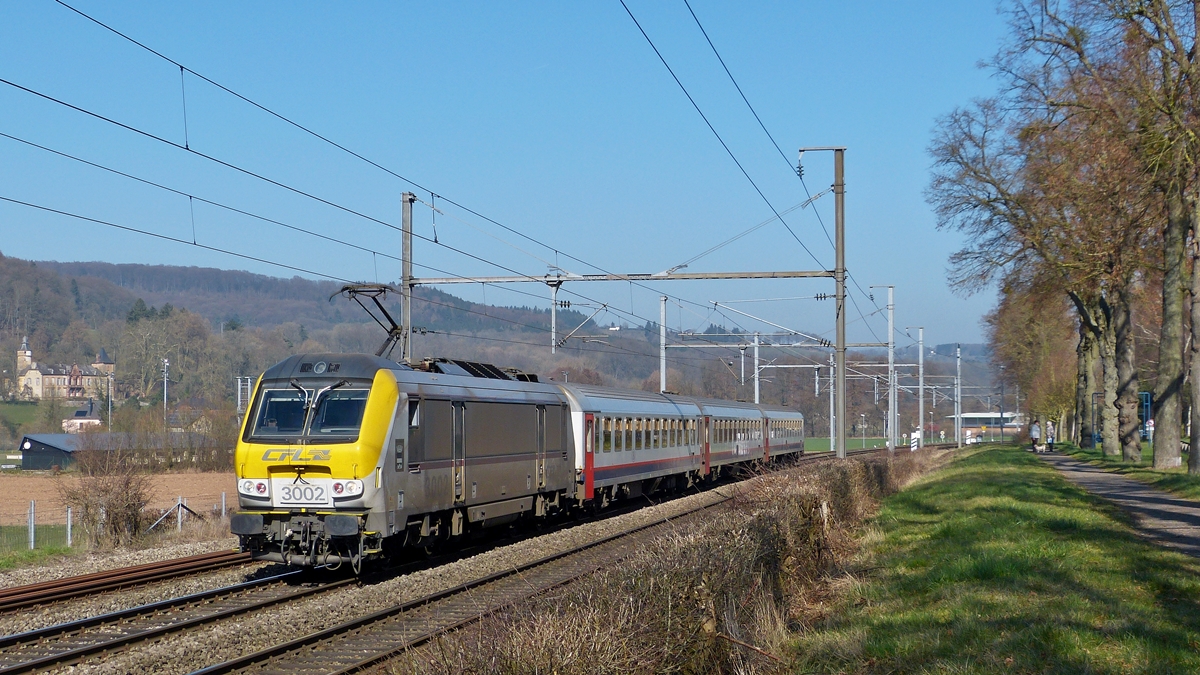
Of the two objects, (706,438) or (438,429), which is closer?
(438,429)

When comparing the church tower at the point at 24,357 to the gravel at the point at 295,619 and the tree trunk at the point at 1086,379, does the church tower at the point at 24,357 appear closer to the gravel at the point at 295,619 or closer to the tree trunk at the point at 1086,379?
the tree trunk at the point at 1086,379

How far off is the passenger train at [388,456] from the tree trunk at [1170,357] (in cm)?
1678

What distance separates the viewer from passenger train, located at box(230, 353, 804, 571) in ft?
48.6

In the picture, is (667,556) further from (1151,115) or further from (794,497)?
(1151,115)

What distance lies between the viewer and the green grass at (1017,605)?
8.61 m

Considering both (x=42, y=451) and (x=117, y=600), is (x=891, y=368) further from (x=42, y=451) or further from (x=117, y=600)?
(x=42, y=451)

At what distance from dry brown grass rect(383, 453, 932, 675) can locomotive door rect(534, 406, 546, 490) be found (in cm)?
570

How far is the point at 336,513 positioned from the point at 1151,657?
10.1 m

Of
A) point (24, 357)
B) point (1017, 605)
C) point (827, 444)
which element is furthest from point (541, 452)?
point (24, 357)

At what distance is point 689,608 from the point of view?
9.36m

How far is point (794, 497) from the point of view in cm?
1555

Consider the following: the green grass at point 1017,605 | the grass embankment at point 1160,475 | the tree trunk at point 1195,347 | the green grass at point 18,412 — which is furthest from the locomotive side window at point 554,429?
the green grass at point 18,412

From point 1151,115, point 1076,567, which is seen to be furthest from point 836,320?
point 1076,567

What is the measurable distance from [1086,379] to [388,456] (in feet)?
148
